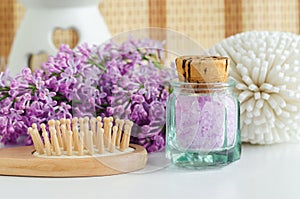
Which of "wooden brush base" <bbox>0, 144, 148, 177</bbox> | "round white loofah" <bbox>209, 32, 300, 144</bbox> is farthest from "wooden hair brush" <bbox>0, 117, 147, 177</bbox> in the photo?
"round white loofah" <bbox>209, 32, 300, 144</bbox>

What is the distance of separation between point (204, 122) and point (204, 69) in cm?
6

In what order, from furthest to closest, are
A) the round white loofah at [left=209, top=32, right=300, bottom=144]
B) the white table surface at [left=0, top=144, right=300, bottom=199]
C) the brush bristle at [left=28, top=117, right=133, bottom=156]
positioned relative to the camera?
1. the round white loofah at [left=209, top=32, right=300, bottom=144]
2. the brush bristle at [left=28, top=117, right=133, bottom=156]
3. the white table surface at [left=0, top=144, right=300, bottom=199]

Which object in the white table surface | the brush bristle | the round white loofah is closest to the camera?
the white table surface

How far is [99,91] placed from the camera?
850 millimetres

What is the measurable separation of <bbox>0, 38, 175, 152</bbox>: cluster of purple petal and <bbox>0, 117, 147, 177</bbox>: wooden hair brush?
27mm

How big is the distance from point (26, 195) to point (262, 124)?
1.15 feet

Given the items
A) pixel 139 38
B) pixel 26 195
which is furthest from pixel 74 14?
pixel 26 195

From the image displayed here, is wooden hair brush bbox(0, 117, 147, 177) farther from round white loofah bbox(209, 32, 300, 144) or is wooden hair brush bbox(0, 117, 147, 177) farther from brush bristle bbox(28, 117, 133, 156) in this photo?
round white loofah bbox(209, 32, 300, 144)

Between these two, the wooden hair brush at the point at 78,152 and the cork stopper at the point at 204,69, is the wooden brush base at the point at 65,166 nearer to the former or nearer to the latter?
the wooden hair brush at the point at 78,152

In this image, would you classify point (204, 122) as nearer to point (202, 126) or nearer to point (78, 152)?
point (202, 126)

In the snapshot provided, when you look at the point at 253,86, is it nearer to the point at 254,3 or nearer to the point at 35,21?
the point at 35,21

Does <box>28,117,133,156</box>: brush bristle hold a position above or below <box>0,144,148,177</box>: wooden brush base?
above

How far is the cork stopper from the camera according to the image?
0.76m

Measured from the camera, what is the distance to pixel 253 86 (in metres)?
0.88
